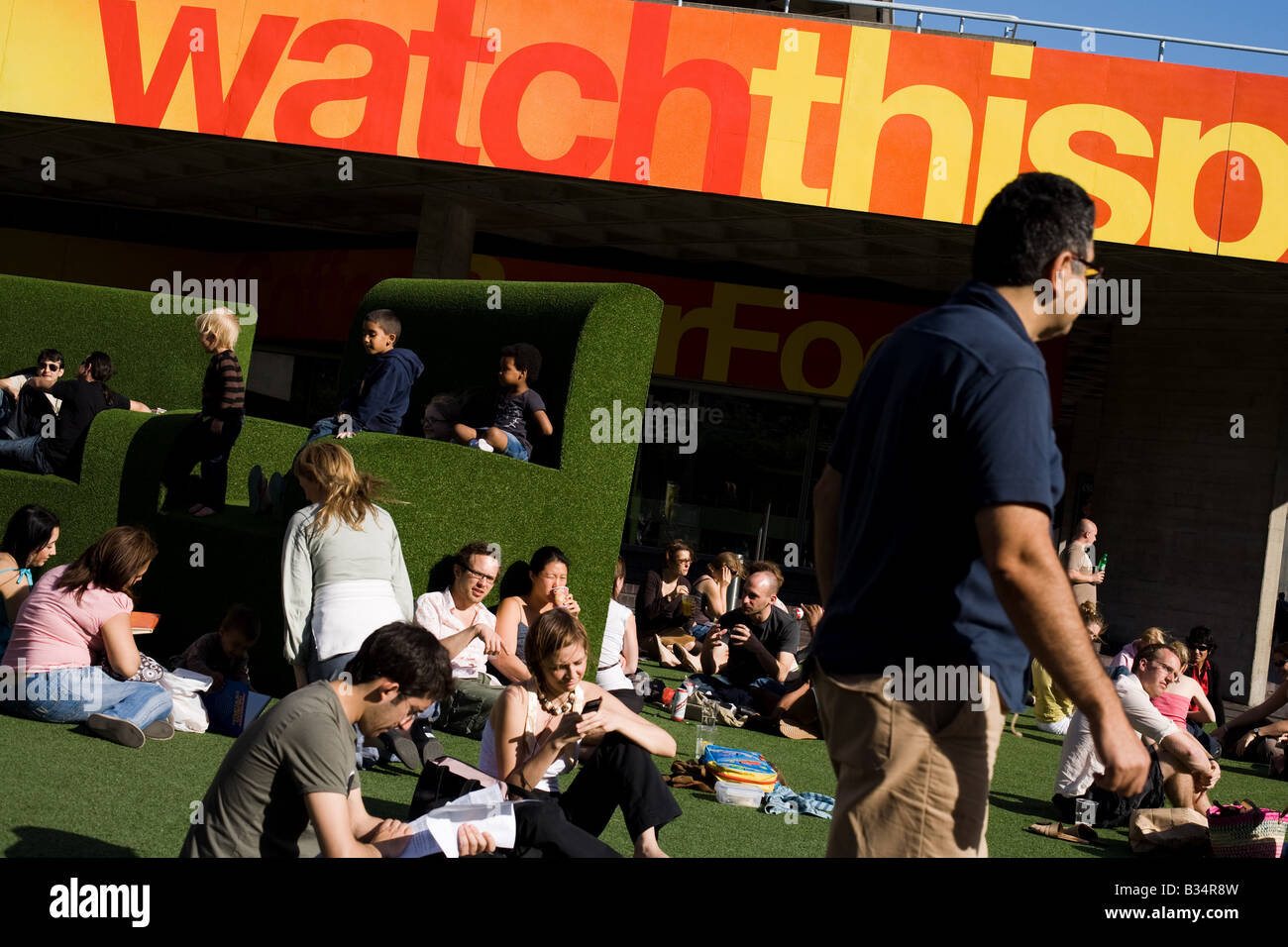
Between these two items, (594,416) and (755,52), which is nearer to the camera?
(594,416)

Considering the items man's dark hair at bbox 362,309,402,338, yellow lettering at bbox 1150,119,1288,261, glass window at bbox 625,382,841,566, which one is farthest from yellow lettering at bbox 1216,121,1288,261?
Answer: man's dark hair at bbox 362,309,402,338

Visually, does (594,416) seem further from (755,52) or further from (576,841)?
(755,52)

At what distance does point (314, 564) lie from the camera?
6.20 metres

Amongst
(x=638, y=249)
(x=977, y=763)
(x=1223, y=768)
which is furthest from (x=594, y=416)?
(x=638, y=249)

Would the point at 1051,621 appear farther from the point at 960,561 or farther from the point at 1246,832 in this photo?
the point at 1246,832

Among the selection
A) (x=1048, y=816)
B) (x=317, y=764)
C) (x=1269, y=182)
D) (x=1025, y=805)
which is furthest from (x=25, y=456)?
(x=1269, y=182)

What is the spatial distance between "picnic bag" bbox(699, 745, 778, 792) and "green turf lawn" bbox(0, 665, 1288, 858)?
167mm

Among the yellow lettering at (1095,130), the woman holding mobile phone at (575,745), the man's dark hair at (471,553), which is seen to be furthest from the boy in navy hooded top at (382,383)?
the yellow lettering at (1095,130)

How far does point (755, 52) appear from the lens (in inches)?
518

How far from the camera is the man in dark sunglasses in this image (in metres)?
9.53

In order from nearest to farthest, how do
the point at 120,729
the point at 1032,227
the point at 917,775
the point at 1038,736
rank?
the point at 917,775 → the point at 1032,227 → the point at 120,729 → the point at 1038,736

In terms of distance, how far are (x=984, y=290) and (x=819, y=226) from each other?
12320 millimetres

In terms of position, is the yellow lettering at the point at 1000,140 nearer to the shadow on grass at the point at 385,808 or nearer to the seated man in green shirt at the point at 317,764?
the shadow on grass at the point at 385,808

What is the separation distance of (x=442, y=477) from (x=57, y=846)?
3914 millimetres
